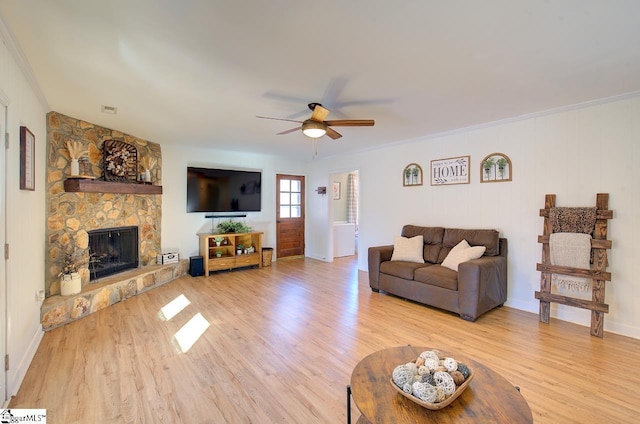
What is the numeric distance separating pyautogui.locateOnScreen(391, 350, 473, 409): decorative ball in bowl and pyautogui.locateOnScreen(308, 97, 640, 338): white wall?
2.78 m

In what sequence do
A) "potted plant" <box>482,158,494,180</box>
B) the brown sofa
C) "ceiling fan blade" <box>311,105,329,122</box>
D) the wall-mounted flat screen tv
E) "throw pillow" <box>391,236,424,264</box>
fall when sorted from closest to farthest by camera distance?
"ceiling fan blade" <box>311,105,329,122</box> < the brown sofa < "potted plant" <box>482,158,494,180</box> < "throw pillow" <box>391,236,424,264</box> < the wall-mounted flat screen tv

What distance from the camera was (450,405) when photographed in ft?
4.39

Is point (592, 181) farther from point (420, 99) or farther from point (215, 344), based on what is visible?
point (215, 344)

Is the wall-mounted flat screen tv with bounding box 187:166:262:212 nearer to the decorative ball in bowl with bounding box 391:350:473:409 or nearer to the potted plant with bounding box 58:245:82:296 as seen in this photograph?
the potted plant with bounding box 58:245:82:296

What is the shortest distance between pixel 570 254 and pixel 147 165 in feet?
19.4

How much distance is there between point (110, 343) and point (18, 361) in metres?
0.64

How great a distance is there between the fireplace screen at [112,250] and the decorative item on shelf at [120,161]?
0.78 m

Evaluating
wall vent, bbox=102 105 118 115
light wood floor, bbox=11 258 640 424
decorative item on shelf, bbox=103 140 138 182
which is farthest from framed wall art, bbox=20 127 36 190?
decorative item on shelf, bbox=103 140 138 182

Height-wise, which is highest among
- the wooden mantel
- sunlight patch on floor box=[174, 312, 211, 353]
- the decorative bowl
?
the wooden mantel

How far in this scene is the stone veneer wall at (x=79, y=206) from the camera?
11.3 ft

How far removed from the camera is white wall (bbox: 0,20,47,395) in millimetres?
2047

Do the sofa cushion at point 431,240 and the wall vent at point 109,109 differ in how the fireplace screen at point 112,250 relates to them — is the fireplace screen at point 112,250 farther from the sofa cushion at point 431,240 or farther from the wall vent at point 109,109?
the sofa cushion at point 431,240

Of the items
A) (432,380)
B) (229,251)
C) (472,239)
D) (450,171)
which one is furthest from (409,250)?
(229,251)

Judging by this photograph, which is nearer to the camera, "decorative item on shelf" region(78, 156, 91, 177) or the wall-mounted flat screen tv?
"decorative item on shelf" region(78, 156, 91, 177)
